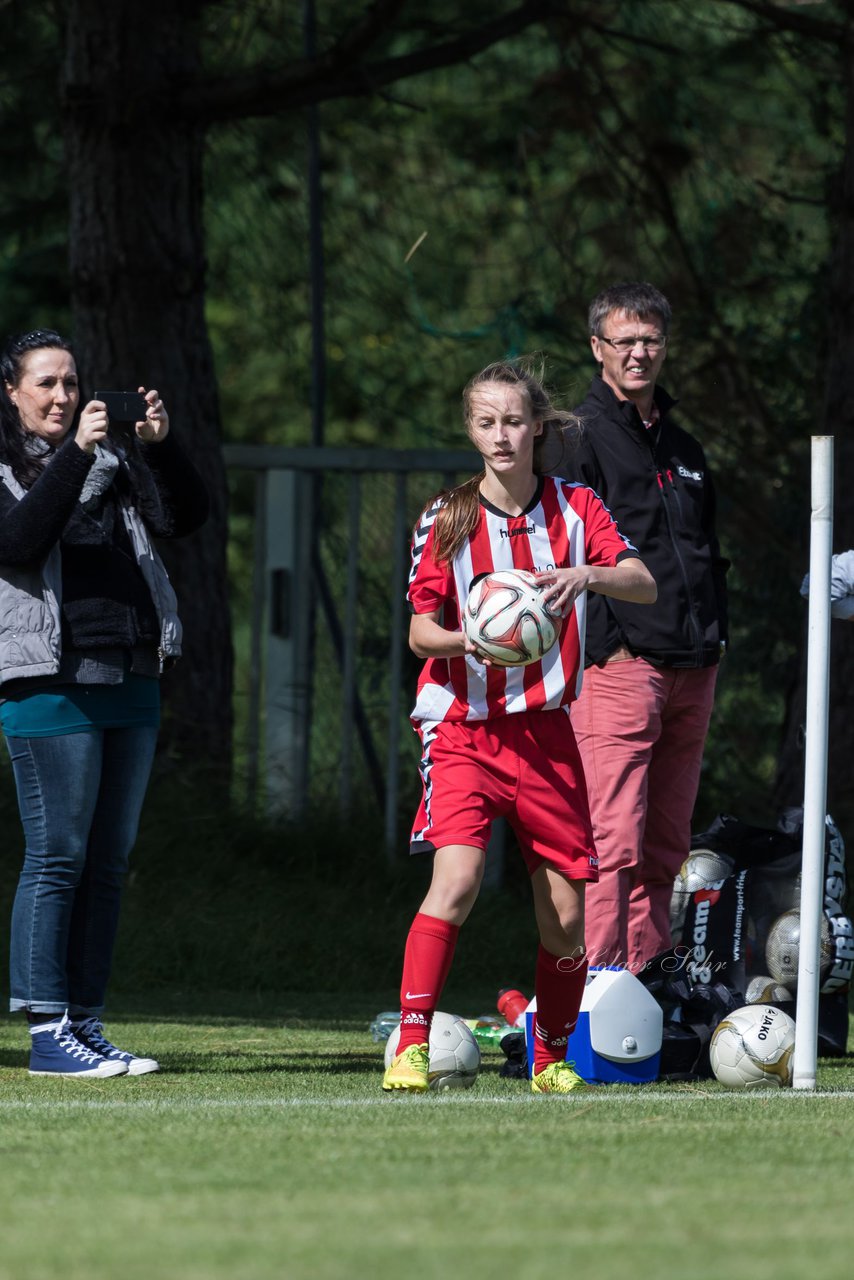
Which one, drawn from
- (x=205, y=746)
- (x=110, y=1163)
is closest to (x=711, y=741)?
(x=205, y=746)

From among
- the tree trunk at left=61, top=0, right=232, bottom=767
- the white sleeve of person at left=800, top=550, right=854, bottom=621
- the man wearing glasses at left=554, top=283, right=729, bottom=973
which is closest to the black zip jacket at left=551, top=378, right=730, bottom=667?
the man wearing glasses at left=554, top=283, right=729, bottom=973

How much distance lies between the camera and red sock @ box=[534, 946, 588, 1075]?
199 inches

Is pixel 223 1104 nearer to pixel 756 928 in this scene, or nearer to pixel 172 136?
pixel 756 928

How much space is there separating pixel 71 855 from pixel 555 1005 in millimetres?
1288

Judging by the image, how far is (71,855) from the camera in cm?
529

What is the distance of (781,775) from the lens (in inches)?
376

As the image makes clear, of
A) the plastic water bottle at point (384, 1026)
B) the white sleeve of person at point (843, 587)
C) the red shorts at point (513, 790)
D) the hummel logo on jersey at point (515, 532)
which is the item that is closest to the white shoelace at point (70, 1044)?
the red shorts at point (513, 790)

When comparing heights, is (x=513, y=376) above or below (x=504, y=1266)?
above

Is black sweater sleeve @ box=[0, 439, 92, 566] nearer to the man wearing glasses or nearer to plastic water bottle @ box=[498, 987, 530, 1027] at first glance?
the man wearing glasses

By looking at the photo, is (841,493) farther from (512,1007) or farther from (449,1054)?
(449,1054)

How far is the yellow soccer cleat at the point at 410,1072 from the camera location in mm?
4840

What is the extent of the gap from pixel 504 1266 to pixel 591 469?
3.39 m

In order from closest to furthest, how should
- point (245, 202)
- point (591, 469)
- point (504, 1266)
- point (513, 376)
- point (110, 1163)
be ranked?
point (504, 1266)
point (110, 1163)
point (513, 376)
point (591, 469)
point (245, 202)

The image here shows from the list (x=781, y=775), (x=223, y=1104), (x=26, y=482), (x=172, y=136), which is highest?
(x=172, y=136)
